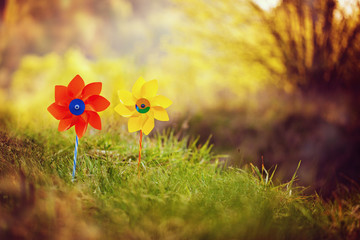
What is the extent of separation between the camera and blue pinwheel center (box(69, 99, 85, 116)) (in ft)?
5.87

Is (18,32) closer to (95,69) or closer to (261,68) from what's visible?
(95,69)

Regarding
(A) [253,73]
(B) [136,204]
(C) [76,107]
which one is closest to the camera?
(B) [136,204]

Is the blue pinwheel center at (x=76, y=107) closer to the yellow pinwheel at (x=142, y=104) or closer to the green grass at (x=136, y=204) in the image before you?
the yellow pinwheel at (x=142, y=104)

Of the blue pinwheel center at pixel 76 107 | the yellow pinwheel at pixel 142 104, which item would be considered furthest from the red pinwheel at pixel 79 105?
the yellow pinwheel at pixel 142 104

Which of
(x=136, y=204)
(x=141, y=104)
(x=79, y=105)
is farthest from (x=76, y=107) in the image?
(x=136, y=204)

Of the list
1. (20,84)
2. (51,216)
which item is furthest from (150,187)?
(20,84)

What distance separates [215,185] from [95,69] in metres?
5.19

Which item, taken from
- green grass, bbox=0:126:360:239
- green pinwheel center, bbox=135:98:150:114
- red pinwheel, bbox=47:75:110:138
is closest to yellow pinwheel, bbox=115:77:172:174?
green pinwheel center, bbox=135:98:150:114

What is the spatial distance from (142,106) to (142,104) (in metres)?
0.01

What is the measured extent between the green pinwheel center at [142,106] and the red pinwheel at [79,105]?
17cm

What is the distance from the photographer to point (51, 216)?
1247mm

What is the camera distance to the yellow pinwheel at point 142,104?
1.82 m

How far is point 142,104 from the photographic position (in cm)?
183

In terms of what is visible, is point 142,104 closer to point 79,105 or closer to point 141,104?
point 141,104
